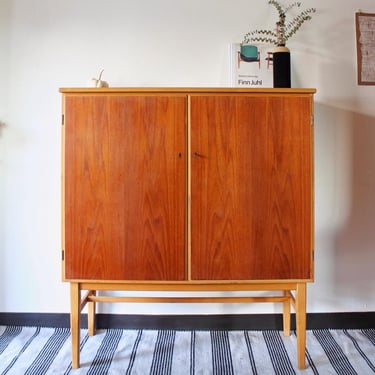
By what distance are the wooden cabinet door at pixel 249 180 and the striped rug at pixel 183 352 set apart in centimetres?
52

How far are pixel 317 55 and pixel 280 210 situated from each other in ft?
3.28

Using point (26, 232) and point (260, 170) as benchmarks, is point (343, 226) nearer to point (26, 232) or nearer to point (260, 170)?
point (260, 170)

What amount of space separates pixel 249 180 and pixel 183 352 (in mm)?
969

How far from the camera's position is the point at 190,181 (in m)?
1.31

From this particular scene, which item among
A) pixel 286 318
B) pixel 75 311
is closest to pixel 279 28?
pixel 286 318

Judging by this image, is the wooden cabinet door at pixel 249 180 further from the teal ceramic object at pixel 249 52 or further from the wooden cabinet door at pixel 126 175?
the teal ceramic object at pixel 249 52

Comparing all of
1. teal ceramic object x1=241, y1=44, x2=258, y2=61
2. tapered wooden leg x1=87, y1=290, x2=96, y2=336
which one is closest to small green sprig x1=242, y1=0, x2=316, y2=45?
teal ceramic object x1=241, y1=44, x2=258, y2=61

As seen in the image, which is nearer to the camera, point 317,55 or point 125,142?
point 125,142

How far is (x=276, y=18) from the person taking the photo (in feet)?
5.55

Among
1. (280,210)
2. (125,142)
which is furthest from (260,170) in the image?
(125,142)

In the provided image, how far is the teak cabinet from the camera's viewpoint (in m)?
1.30

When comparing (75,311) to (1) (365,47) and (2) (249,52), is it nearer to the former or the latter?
(2) (249,52)

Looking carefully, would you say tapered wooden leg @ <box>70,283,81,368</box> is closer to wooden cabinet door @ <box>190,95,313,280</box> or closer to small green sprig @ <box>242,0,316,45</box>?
wooden cabinet door @ <box>190,95,313,280</box>

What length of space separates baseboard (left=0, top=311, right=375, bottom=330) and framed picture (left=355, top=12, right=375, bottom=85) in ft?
4.54
